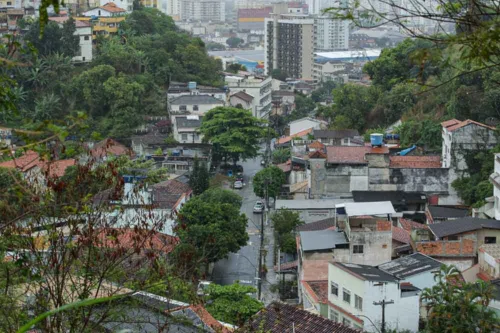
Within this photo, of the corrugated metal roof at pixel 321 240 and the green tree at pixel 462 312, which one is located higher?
the green tree at pixel 462 312

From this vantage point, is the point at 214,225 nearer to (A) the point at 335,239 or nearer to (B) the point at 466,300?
(A) the point at 335,239

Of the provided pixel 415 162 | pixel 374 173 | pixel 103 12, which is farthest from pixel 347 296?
pixel 103 12

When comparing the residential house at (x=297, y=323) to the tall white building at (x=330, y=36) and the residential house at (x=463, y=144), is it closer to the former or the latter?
the residential house at (x=463, y=144)

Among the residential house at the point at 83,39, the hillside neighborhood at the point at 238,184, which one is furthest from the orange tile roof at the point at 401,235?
the residential house at the point at 83,39

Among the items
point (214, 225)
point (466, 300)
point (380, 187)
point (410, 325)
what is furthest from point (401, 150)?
point (466, 300)

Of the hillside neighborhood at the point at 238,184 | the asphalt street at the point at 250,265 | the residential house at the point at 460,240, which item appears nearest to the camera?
the hillside neighborhood at the point at 238,184

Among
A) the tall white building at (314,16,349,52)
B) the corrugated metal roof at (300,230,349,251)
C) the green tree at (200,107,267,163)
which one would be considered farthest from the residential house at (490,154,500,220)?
the tall white building at (314,16,349,52)
